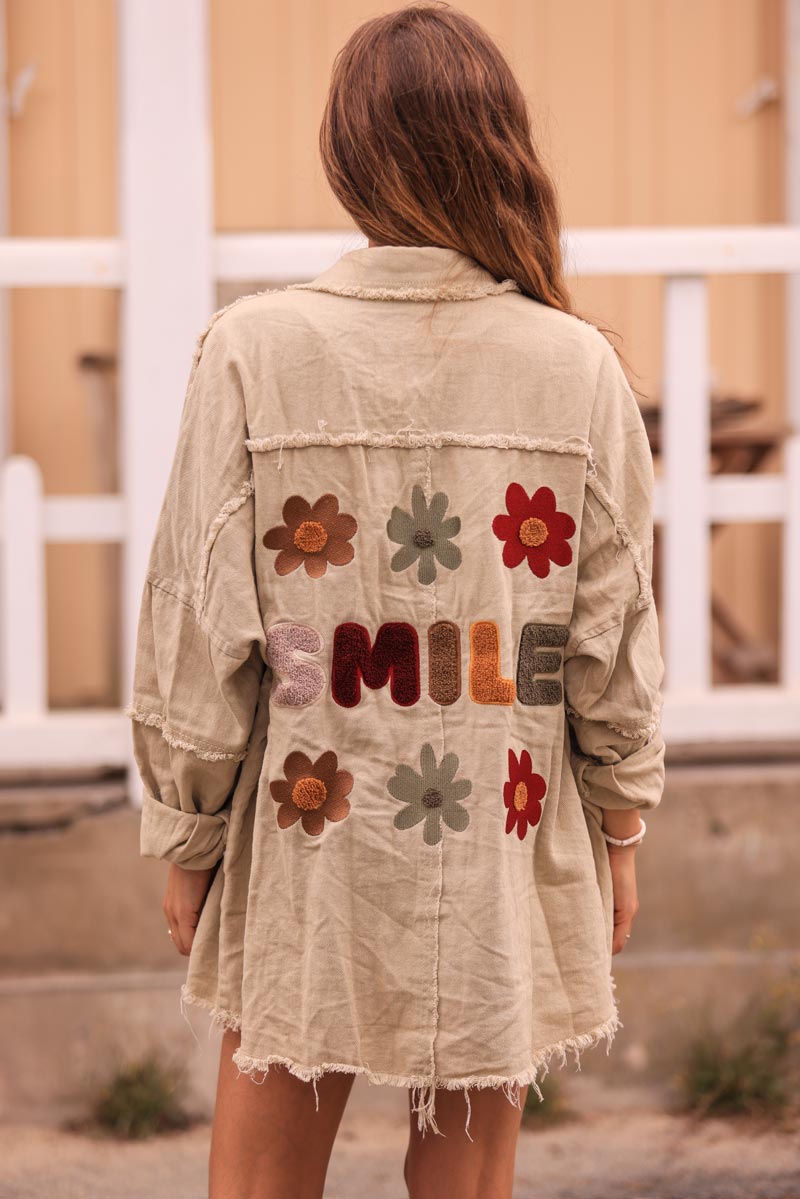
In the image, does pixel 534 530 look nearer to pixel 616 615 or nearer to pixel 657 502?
pixel 616 615

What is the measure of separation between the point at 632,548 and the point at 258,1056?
0.75 meters

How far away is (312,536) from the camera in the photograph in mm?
1596

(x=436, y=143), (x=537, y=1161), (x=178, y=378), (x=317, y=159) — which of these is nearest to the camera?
(x=436, y=143)

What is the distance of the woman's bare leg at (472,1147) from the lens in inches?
66.5

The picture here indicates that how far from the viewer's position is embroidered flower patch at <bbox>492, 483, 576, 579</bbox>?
1614 mm

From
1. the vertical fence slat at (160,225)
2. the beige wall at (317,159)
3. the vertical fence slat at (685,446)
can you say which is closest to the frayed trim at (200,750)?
the vertical fence slat at (160,225)

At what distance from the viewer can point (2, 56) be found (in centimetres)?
435

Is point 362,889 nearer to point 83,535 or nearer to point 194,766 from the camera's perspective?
point 194,766

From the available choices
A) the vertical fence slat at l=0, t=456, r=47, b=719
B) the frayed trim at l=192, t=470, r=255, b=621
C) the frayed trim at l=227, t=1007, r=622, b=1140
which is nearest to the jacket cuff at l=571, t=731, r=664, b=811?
the frayed trim at l=227, t=1007, r=622, b=1140

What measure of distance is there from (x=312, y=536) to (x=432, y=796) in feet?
1.09

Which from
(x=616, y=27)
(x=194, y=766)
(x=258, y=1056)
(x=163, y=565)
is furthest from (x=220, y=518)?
(x=616, y=27)

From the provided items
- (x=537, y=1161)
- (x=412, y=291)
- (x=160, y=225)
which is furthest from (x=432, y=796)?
(x=160, y=225)

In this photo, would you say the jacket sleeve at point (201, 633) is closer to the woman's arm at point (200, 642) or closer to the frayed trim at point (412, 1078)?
the woman's arm at point (200, 642)

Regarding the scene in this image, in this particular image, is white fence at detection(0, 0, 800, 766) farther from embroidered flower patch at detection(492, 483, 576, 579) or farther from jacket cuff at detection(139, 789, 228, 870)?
embroidered flower patch at detection(492, 483, 576, 579)
